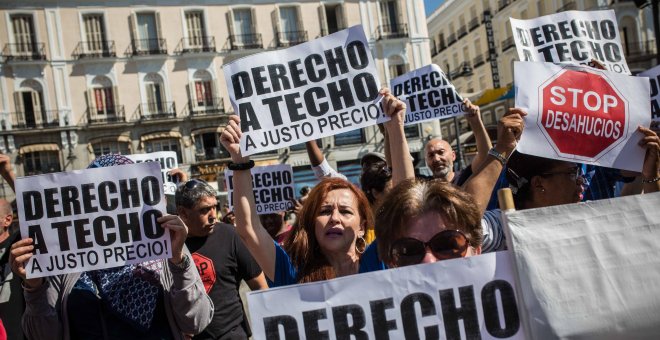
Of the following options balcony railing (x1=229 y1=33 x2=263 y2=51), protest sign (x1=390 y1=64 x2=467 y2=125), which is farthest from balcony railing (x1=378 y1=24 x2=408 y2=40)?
protest sign (x1=390 y1=64 x2=467 y2=125)

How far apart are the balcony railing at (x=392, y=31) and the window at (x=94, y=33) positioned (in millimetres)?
14168

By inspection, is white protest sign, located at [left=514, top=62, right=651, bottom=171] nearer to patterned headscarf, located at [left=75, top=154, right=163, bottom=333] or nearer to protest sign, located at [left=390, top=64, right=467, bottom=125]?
patterned headscarf, located at [left=75, top=154, right=163, bottom=333]

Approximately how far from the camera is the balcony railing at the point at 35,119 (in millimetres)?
31391

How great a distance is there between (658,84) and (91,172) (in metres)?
3.57

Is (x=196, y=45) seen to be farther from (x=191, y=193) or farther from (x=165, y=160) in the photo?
(x=191, y=193)

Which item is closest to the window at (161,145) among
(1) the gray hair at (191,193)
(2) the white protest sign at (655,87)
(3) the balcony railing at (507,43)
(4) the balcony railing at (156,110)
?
A: (4) the balcony railing at (156,110)

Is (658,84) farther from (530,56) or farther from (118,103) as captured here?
(118,103)

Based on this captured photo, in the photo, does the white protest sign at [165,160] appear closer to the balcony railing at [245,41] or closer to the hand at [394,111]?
the hand at [394,111]

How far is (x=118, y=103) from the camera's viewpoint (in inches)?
1282

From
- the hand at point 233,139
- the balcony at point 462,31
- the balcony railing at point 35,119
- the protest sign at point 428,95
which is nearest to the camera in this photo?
the hand at point 233,139

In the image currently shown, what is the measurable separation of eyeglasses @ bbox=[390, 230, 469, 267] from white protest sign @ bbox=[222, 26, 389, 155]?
4.48ft

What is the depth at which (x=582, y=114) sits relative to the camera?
297 centimetres

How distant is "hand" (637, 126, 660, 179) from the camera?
2.99 m

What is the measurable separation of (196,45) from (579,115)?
106 ft
